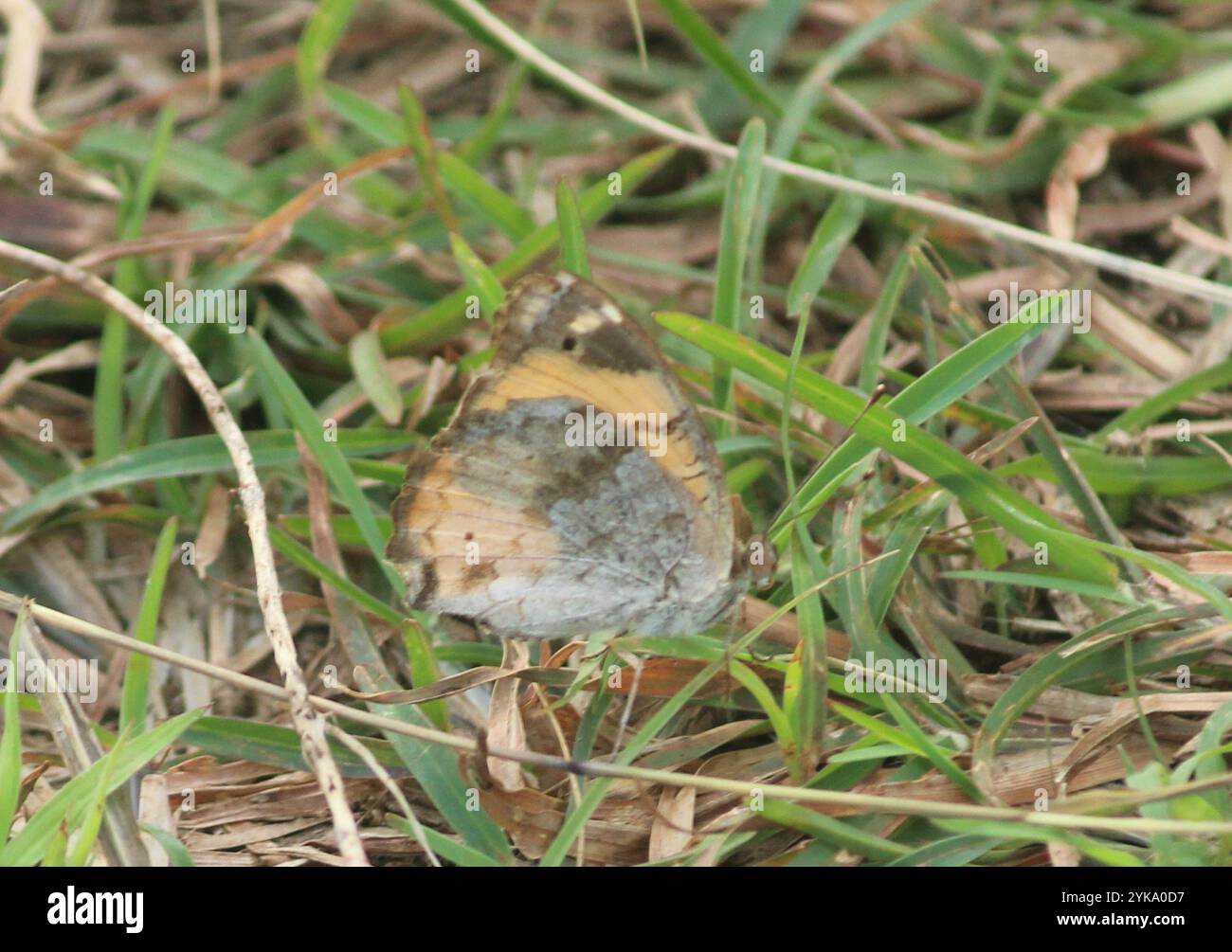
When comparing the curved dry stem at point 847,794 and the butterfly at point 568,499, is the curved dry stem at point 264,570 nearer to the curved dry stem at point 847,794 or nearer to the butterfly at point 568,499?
the curved dry stem at point 847,794

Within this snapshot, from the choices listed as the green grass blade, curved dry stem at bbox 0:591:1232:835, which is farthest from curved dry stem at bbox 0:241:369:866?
the green grass blade

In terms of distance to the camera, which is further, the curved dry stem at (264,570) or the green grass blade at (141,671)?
the green grass blade at (141,671)

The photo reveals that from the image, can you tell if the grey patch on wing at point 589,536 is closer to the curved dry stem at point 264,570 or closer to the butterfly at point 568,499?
the butterfly at point 568,499

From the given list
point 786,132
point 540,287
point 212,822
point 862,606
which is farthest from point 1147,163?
point 212,822

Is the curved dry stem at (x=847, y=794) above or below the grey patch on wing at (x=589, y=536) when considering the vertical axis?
below

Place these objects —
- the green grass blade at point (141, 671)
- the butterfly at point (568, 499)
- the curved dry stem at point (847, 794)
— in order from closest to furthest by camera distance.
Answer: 1. the curved dry stem at point (847, 794)
2. the butterfly at point (568, 499)
3. the green grass blade at point (141, 671)

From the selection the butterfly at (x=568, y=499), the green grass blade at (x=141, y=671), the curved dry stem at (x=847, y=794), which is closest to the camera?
the curved dry stem at (x=847, y=794)

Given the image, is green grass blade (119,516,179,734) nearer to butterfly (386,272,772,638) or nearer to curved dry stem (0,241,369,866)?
curved dry stem (0,241,369,866)

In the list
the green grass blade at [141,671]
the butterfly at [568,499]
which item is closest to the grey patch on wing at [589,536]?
the butterfly at [568,499]
